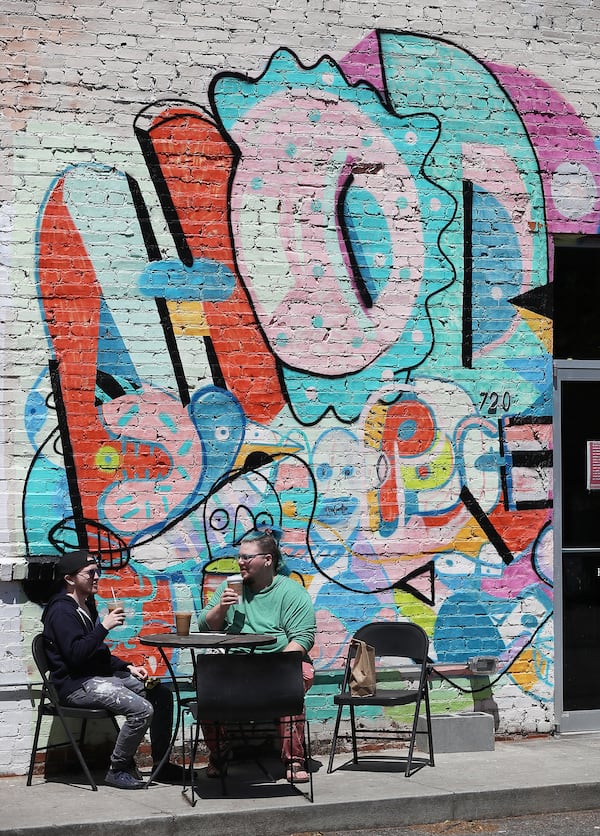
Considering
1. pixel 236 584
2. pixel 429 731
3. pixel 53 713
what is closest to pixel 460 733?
pixel 429 731

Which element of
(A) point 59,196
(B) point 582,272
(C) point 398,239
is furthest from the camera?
(B) point 582,272

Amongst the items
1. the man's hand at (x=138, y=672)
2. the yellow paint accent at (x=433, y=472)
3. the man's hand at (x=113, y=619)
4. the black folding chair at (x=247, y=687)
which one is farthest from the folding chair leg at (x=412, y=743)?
the man's hand at (x=113, y=619)

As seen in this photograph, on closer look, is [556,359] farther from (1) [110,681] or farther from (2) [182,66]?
(1) [110,681]

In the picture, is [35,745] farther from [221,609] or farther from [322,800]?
[322,800]

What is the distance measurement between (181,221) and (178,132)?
0.56 metres

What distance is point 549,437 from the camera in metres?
8.33

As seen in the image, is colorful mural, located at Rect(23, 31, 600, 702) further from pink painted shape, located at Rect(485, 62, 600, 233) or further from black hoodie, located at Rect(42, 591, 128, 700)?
black hoodie, located at Rect(42, 591, 128, 700)

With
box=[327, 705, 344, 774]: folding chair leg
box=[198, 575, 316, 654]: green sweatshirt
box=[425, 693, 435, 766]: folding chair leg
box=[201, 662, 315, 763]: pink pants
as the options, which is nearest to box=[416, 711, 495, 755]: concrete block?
box=[425, 693, 435, 766]: folding chair leg

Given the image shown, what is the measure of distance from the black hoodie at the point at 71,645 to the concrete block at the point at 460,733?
6.91ft

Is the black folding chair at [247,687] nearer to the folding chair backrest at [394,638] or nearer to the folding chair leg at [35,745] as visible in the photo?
the folding chair leg at [35,745]

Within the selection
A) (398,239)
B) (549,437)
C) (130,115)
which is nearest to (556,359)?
(549,437)

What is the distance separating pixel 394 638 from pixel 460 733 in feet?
2.39

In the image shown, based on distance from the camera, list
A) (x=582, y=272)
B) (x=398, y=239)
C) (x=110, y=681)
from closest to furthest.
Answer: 1. (x=110, y=681)
2. (x=398, y=239)
3. (x=582, y=272)

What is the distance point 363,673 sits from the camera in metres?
7.20
